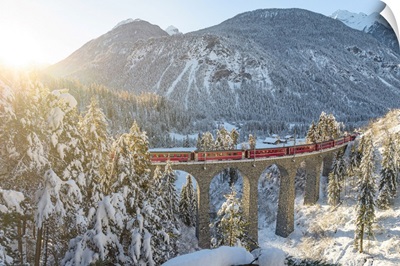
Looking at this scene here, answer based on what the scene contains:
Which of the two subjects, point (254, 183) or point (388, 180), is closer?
point (388, 180)

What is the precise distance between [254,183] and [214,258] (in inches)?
1097

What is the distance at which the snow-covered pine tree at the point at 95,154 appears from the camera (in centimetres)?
1177

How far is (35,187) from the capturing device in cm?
910

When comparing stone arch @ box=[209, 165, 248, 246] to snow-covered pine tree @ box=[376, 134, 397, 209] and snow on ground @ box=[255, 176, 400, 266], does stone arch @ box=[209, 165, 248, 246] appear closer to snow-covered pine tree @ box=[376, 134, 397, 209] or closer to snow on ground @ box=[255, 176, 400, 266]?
snow on ground @ box=[255, 176, 400, 266]

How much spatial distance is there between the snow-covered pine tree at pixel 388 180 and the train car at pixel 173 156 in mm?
20950

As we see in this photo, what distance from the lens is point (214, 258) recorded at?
10.4 ft

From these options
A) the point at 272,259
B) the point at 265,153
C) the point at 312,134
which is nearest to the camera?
the point at 272,259

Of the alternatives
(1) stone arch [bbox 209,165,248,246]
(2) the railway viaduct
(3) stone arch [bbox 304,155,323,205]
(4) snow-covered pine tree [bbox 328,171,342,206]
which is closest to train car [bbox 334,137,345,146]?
(2) the railway viaduct

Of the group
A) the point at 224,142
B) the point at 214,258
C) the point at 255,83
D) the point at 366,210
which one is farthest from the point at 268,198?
the point at 255,83

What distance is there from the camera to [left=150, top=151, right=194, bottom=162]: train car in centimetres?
2622

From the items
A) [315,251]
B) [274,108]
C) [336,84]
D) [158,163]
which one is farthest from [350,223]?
[336,84]

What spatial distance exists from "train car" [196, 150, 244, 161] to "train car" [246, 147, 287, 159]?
35.0 inches

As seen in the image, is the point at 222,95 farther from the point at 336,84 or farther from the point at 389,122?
the point at 389,122

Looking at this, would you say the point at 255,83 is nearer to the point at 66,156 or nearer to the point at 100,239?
the point at 66,156
